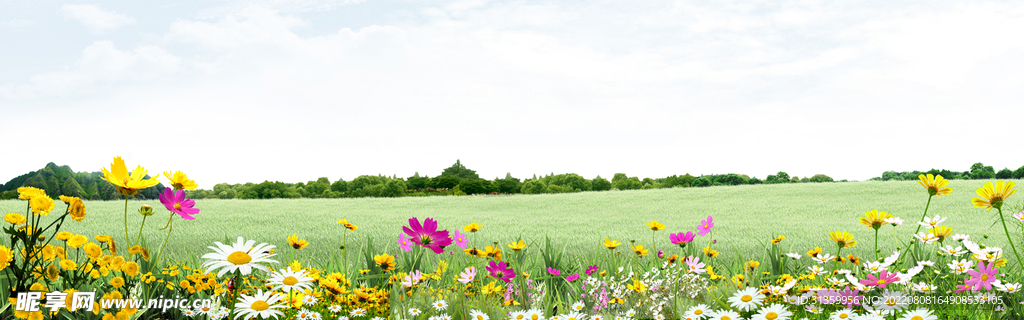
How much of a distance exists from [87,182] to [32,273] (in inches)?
768

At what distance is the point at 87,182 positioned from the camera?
679 inches

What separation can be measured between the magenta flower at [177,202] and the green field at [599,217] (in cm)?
198

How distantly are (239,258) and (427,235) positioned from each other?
0.74 metres

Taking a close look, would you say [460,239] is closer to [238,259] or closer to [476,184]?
[238,259]

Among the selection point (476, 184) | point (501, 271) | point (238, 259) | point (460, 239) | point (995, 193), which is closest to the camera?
point (238, 259)

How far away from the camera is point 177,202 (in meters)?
2.23

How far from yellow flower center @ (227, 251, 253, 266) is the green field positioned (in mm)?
2689

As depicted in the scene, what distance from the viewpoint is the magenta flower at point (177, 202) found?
2166 millimetres

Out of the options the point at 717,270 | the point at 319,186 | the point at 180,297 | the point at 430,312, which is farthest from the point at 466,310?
the point at 319,186

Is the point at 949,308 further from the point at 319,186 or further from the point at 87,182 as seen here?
the point at 319,186

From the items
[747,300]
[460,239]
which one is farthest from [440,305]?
[747,300]

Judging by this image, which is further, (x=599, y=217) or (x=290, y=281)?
(x=599, y=217)

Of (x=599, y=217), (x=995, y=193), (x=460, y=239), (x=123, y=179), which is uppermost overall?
(x=123, y=179)

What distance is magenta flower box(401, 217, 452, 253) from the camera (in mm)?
2103
